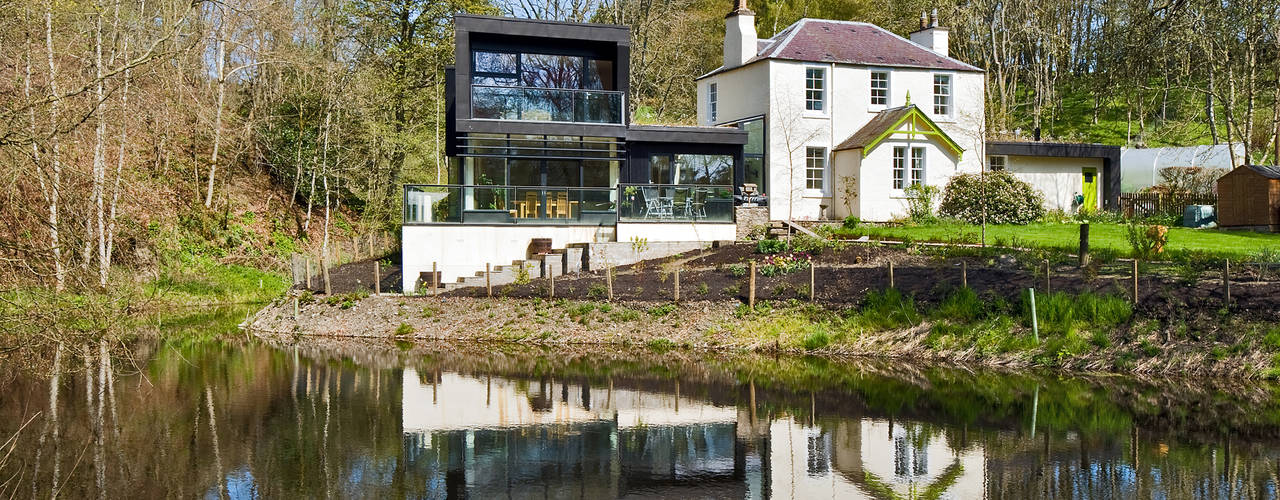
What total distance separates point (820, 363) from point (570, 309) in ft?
20.1

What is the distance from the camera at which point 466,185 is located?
28.6 meters

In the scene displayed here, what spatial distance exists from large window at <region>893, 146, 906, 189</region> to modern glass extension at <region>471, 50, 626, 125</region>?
901 centimetres

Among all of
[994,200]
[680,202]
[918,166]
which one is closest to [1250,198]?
[994,200]

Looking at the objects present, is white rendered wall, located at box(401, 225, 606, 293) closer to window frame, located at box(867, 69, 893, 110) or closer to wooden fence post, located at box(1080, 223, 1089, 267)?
window frame, located at box(867, 69, 893, 110)

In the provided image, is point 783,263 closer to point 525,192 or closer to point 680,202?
point 680,202

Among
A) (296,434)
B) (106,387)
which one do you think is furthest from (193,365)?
(296,434)

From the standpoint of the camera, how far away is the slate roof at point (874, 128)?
33.2 m

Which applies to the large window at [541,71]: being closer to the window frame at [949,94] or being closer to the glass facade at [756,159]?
the glass facade at [756,159]

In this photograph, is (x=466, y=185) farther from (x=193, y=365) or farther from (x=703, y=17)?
(x=703, y=17)

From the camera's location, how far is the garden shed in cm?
2925

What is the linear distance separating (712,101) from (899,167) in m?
6.85

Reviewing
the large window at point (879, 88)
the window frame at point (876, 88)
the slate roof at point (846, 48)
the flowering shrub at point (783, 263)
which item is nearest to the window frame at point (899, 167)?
the window frame at point (876, 88)

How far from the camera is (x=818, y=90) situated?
34.5 meters

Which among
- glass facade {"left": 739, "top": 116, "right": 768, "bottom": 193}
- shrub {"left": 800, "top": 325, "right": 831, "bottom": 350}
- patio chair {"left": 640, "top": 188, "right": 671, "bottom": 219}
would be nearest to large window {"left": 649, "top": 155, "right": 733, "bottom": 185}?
glass facade {"left": 739, "top": 116, "right": 768, "bottom": 193}
